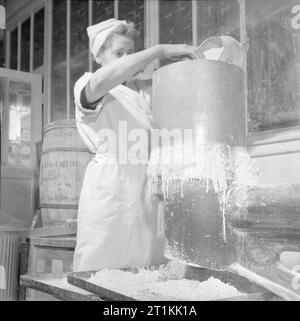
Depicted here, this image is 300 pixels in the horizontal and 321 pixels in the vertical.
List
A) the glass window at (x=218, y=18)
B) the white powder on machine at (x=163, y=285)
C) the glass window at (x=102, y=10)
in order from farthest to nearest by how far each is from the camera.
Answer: the glass window at (x=102, y=10) → the glass window at (x=218, y=18) → the white powder on machine at (x=163, y=285)

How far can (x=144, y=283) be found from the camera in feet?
3.40

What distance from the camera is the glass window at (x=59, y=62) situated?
12.0ft

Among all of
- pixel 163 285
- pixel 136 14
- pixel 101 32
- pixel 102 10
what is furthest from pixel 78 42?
pixel 163 285

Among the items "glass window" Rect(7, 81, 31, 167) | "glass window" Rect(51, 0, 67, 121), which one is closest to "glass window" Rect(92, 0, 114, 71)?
"glass window" Rect(51, 0, 67, 121)

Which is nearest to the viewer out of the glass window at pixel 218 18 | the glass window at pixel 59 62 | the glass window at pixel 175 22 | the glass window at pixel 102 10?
the glass window at pixel 218 18

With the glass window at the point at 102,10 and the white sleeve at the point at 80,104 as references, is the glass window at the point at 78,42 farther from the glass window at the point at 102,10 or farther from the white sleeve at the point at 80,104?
the white sleeve at the point at 80,104

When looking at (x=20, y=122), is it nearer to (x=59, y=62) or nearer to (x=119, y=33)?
(x=59, y=62)

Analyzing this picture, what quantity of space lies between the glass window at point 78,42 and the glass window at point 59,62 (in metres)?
0.10

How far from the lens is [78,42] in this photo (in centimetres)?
354

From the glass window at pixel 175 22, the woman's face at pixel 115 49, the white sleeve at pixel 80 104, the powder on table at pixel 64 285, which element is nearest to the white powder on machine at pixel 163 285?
the powder on table at pixel 64 285

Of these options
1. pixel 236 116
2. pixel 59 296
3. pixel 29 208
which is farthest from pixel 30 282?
pixel 29 208

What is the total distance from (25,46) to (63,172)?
2141 millimetres

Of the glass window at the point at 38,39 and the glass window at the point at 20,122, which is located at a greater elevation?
the glass window at the point at 38,39
